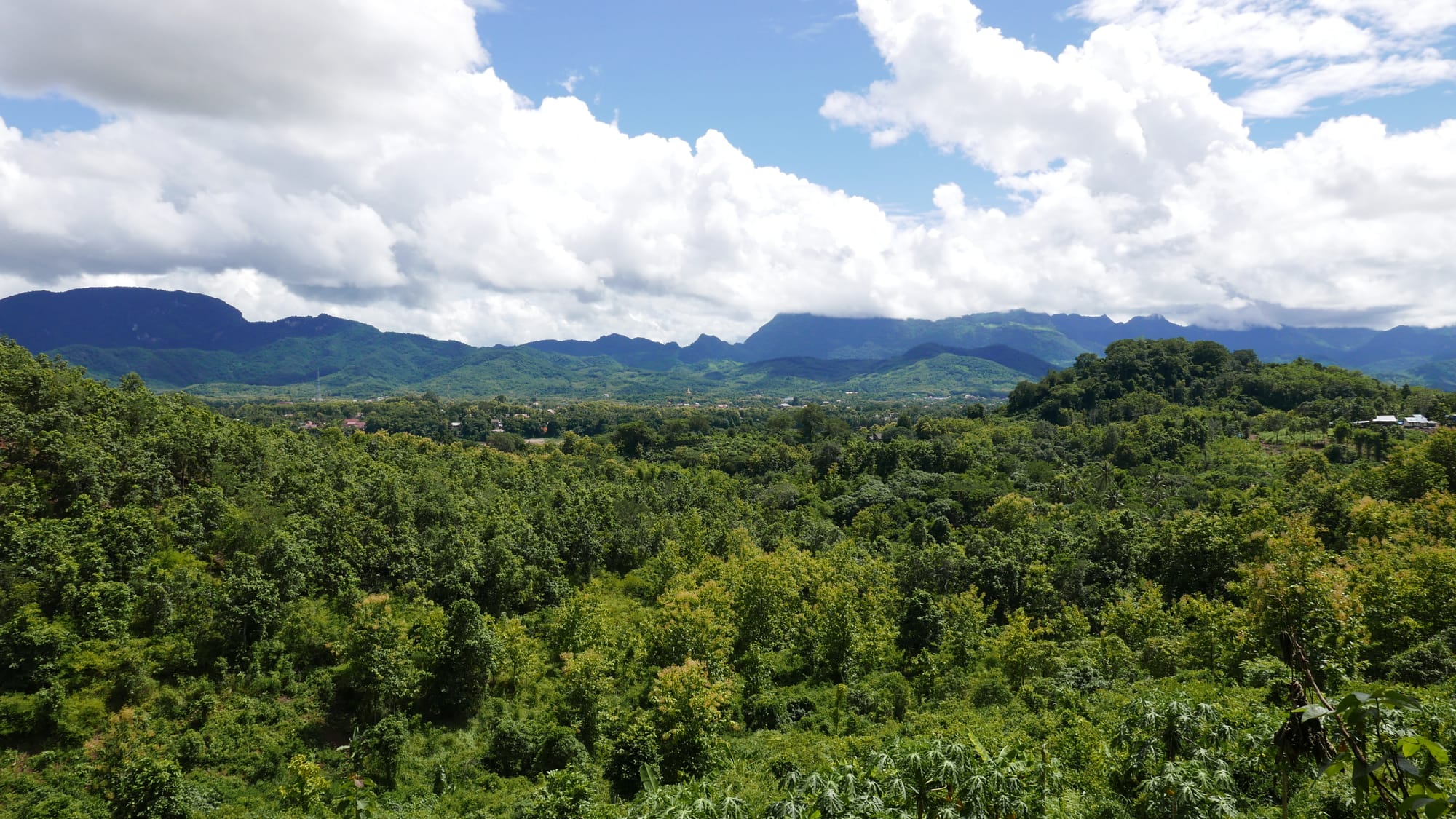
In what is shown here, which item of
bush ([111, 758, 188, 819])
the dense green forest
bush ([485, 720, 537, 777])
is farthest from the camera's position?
bush ([485, 720, 537, 777])

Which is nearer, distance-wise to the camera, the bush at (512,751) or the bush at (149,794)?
the bush at (149,794)

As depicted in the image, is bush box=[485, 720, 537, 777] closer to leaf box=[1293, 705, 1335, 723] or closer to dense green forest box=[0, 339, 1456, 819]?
dense green forest box=[0, 339, 1456, 819]

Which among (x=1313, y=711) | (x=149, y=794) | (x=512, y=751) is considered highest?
(x=1313, y=711)

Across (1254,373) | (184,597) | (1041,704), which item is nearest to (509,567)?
(184,597)

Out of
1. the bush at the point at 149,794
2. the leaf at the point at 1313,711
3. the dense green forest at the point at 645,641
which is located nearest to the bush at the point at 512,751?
the dense green forest at the point at 645,641

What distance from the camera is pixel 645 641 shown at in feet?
105

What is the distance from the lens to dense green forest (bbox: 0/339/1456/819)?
1391 cm

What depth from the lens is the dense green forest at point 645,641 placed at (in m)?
13.9

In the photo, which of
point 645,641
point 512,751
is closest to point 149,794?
point 512,751

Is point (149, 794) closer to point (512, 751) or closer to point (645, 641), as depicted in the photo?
point (512, 751)

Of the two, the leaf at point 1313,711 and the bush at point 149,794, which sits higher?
the leaf at point 1313,711

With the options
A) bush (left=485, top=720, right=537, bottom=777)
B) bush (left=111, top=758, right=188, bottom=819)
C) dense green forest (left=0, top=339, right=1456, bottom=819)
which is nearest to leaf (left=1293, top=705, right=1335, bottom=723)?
dense green forest (left=0, top=339, right=1456, bottom=819)

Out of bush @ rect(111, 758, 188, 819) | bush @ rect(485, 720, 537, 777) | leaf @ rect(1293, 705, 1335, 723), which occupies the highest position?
leaf @ rect(1293, 705, 1335, 723)

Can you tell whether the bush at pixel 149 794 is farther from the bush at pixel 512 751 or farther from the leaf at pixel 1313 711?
the leaf at pixel 1313 711
